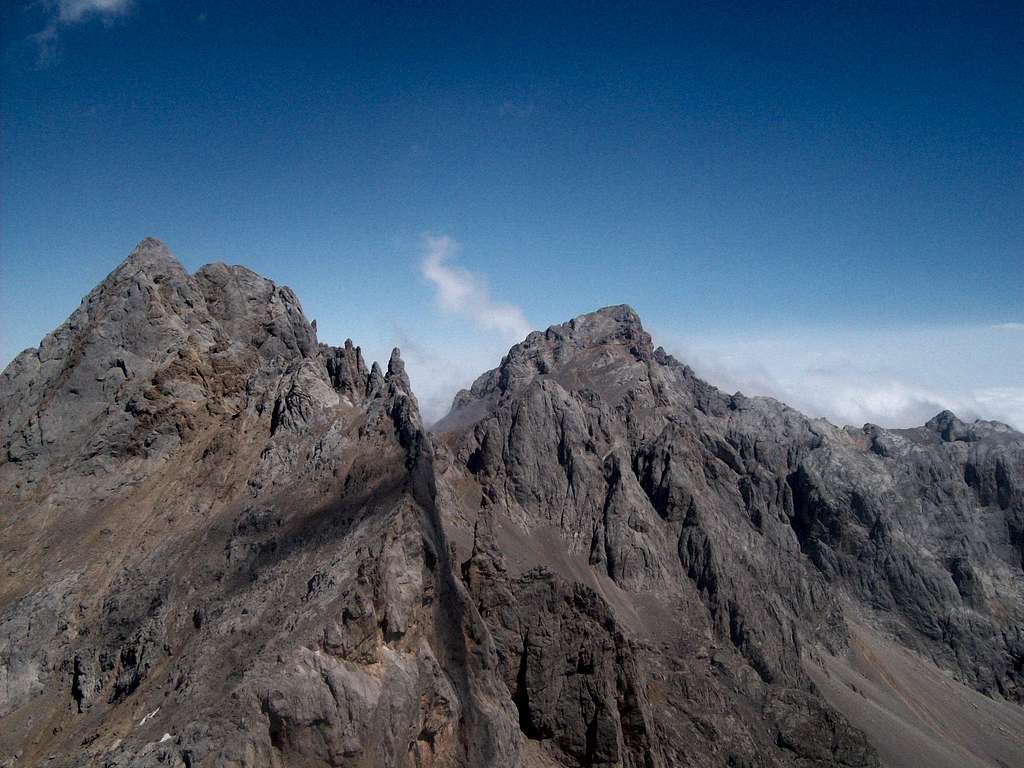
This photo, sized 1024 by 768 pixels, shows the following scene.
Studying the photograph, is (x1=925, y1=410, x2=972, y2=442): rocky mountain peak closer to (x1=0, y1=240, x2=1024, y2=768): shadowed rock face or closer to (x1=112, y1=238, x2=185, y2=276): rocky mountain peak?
(x1=0, y1=240, x2=1024, y2=768): shadowed rock face

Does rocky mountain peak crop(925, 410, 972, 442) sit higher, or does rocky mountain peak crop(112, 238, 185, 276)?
rocky mountain peak crop(112, 238, 185, 276)

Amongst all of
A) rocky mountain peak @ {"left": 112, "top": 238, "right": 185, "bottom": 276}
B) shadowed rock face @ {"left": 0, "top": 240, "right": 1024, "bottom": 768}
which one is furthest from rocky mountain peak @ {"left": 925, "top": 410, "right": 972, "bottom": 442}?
rocky mountain peak @ {"left": 112, "top": 238, "right": 185, "bottom": 276}

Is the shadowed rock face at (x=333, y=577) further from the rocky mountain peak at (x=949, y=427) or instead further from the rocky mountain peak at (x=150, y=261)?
the rocky mountain peak at (x=949, y=427)

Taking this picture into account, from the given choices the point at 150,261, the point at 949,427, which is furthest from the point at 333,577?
the point at 949,427

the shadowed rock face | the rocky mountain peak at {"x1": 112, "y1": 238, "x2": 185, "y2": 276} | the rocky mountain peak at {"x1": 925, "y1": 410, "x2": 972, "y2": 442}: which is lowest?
the shadowed rock face

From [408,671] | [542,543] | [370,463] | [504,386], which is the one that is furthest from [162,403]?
[504,386]

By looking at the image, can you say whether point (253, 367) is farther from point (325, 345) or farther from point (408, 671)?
point (408, 671)

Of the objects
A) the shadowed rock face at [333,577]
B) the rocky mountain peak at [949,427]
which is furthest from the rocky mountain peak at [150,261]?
the rocky mountain peak at [949,427]

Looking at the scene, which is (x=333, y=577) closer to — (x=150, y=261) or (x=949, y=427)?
(x=150, y=261)
